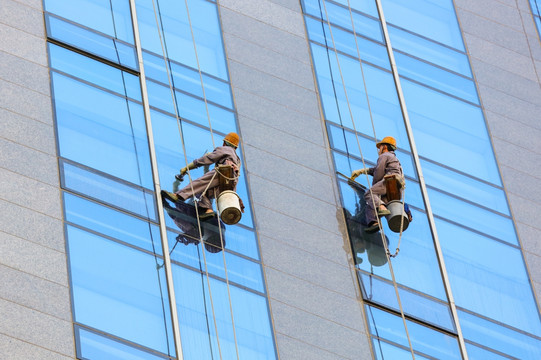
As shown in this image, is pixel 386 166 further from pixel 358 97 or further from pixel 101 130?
pixel 101 130

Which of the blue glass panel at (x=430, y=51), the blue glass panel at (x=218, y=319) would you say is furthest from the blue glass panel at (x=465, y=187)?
the blue glass panel at (x=218, y=319)

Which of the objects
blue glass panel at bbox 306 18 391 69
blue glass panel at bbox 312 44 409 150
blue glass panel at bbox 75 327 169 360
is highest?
blue glass panel at bbox 306 18 391 69

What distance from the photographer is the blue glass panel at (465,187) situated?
23344 mm

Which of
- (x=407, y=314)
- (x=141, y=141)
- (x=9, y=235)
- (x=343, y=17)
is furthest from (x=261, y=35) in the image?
(x=9, y=235)

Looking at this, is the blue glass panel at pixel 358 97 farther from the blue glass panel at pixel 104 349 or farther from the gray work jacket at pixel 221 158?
the blue glass panel at pixel 104 349

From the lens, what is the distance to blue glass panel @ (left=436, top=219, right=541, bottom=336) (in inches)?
853

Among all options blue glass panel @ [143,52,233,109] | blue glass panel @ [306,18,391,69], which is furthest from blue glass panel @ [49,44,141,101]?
blue glass panel @ [306,18,391,69]

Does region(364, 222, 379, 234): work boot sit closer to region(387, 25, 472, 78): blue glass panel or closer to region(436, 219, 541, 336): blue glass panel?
region(436, 219, 541, 336): blue glass panel

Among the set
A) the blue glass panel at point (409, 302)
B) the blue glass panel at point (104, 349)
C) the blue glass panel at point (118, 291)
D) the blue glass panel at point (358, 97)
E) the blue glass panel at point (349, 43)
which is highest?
the blue glass panel at point (349, 43)

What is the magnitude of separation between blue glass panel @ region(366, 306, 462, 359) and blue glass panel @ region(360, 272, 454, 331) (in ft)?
0.60

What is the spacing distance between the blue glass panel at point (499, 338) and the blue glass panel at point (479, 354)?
121mm

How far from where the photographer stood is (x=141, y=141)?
20.9 m

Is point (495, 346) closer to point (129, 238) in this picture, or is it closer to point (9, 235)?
point (129, 238)

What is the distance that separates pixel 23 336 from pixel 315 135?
7.19 meters
